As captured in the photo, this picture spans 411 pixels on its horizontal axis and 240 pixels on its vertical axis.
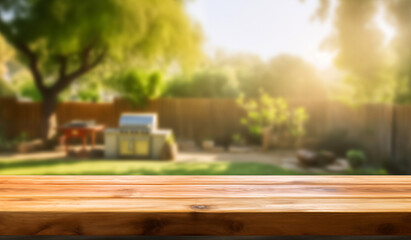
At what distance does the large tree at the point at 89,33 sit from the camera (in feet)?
28.1

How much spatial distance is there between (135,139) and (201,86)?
6987mm

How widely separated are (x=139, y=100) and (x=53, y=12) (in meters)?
3.56

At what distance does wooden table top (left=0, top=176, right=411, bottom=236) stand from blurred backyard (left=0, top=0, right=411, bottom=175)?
4.95m

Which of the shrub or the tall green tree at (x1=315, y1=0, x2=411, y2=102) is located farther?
the shrub

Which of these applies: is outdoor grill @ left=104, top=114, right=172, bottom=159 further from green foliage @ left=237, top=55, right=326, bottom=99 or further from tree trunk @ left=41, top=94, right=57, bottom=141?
green foliage @ left=237, top=55, right=326, bottom=99

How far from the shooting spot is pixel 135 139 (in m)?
8.43

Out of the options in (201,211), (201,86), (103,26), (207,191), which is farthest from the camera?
(201,86)

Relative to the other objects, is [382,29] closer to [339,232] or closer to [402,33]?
[402,33]

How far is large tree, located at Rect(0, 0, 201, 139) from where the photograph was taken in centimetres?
858

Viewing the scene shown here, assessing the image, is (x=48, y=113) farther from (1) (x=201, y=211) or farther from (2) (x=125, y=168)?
(1) (x=201, y=211)

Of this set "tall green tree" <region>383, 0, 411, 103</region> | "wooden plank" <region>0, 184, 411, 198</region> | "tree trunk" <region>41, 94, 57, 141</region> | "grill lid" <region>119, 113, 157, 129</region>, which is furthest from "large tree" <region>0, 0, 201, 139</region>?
Result: "wooden plank" <region>0, 184, 411, 198</region>

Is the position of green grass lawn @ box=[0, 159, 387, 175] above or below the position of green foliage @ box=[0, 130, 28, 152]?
below

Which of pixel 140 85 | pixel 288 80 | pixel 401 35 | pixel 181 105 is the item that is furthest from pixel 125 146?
pixel 288 80

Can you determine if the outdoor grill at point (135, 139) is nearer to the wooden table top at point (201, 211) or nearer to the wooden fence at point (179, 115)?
A: the wooden fence at point (179, 115)
